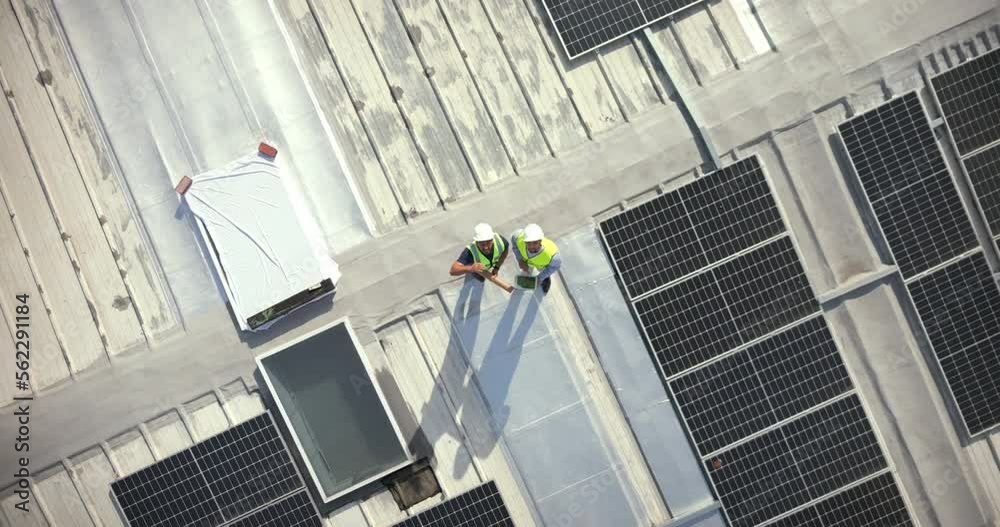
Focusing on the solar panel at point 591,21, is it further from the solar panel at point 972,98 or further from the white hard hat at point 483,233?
the solar panel at point 972,98

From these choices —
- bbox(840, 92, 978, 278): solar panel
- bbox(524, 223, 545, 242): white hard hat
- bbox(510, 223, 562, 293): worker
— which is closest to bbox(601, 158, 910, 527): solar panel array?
bbox(510, 223, 562, 293): worker

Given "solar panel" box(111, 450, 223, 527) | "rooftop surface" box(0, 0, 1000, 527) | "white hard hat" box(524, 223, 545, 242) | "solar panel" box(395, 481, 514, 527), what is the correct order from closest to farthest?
"white hard hat" box(524, 223, 545, 242), "solar panel" box(111, 450, 223, 527), "solar panel" box(395, 481, 514, 527), "rooftop surface" box(0, 0, 1000, 527)

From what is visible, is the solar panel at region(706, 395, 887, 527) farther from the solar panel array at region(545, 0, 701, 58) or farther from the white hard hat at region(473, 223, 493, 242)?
the solar panel array at region(545, 0, 701, 58)

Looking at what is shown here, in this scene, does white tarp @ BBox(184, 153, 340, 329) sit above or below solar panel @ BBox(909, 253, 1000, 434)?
above

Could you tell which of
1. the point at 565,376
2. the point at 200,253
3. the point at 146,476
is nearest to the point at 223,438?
the point at 146,476

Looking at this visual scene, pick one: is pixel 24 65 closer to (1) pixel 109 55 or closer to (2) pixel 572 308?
(1) pixel 109 55

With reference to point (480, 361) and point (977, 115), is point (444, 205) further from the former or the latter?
point (977, 115)

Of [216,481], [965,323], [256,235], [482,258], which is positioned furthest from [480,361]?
[965,323]
